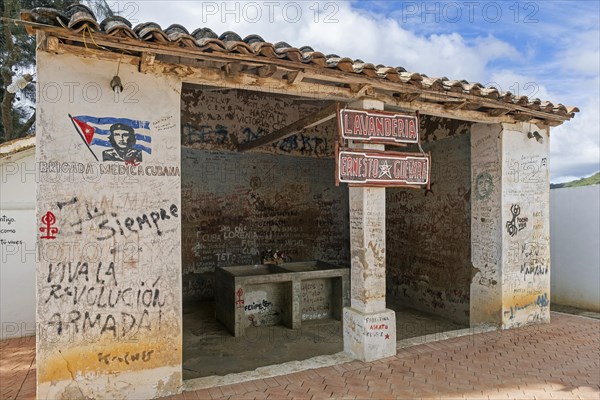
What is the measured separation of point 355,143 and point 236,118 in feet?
16.0

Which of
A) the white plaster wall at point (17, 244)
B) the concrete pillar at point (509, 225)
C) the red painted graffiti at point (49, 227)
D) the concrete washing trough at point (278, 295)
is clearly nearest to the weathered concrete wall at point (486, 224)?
the concrete pillar at point (509, 225)

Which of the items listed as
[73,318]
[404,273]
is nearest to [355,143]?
[73,318]

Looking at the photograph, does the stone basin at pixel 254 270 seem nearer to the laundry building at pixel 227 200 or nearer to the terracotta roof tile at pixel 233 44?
the laundry building at pixel 227 200

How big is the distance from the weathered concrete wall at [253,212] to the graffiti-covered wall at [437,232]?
6.00 ft

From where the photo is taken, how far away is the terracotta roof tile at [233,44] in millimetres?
3600

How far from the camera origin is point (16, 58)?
399 inches

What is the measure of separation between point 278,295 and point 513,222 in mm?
4270

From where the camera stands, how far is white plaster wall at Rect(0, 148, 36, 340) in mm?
6492

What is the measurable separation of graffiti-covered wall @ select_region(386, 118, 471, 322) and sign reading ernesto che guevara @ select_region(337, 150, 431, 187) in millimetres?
2272

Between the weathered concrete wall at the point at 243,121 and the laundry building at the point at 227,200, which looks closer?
the laundry building at the point at 227,200

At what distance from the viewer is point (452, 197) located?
25.2ft

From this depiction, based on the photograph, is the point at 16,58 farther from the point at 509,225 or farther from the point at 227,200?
the point at 509,225

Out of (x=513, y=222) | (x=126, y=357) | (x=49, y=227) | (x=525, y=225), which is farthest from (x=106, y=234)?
(x=525, y=225)

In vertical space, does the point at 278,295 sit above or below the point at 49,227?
below
